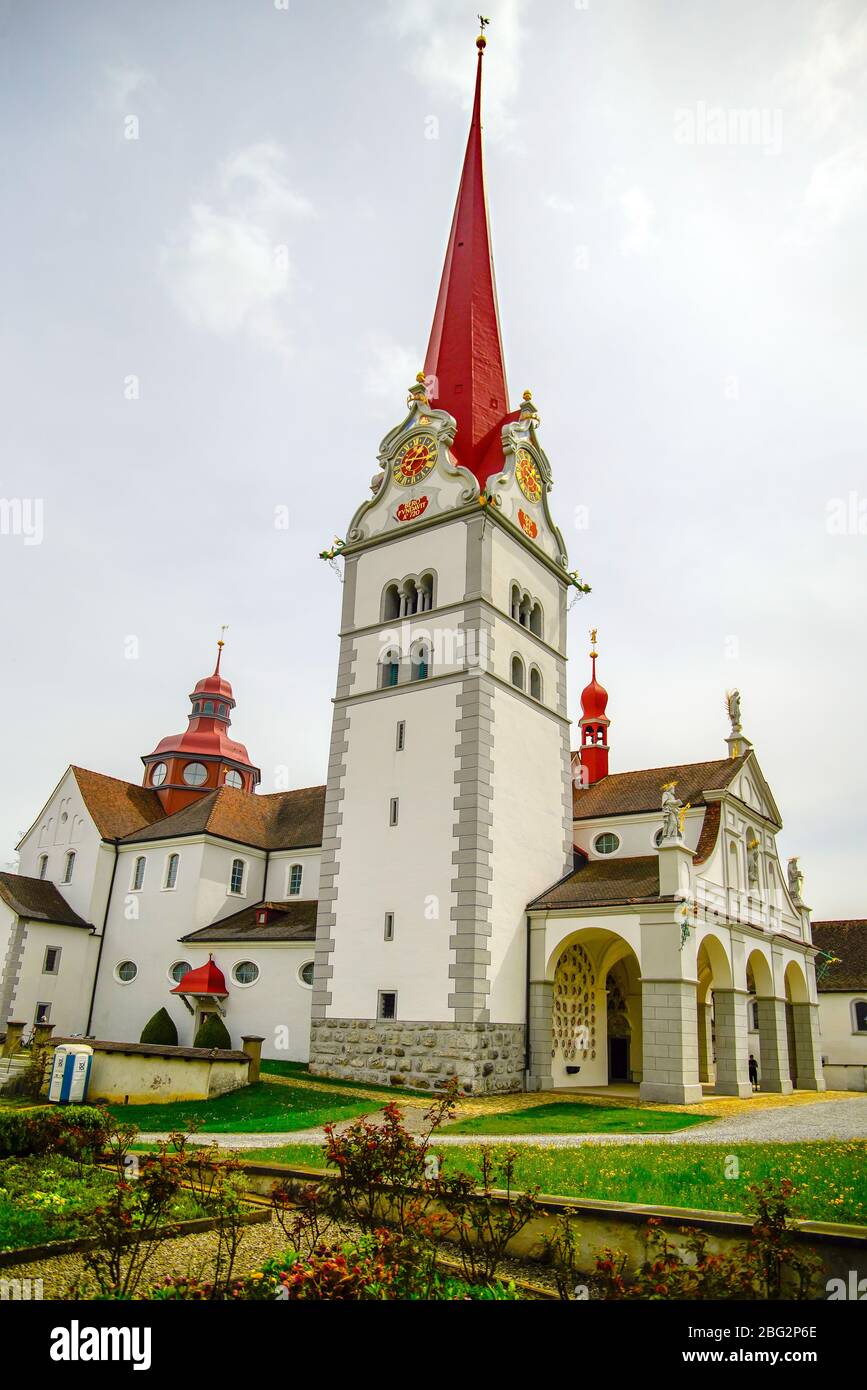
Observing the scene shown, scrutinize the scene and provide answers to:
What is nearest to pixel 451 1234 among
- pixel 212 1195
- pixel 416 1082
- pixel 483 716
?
pixel 212 1195

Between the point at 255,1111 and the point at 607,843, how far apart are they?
17574 millimetres

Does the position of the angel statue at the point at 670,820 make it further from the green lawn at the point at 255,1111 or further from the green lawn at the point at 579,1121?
the green lawn at the point at 255,1111

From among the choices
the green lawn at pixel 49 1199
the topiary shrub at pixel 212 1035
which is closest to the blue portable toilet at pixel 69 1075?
the topiary shrub at pixel 212 1035

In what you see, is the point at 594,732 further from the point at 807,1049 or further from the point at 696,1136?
the point at 696,1136

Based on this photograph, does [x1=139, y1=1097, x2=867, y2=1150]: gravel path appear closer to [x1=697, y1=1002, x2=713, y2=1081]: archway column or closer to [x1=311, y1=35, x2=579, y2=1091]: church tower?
[x1=311, y1=35, x2=579, y2=1091]: church tower

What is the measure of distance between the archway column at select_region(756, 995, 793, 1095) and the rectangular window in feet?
45.0

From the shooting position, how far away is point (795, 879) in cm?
3844

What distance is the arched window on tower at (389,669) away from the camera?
30.1 metres

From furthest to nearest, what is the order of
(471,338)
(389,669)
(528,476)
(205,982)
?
1. (471,338)
2. (528,476)
3. (205,982)
4. (389,669)

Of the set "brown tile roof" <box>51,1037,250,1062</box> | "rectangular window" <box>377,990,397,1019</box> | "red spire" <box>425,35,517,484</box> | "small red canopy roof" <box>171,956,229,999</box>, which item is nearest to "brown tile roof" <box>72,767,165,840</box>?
"small red canopy roof" <box>171,956,229,999</box>

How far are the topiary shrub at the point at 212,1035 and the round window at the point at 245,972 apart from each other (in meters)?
1.50
